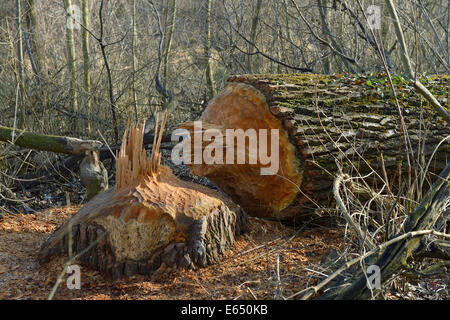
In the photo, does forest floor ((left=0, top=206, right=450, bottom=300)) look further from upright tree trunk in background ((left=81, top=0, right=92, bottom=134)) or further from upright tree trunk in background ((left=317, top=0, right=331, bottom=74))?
upright tree trunk in background ((left=317, top=0, right=331, bottom=74))

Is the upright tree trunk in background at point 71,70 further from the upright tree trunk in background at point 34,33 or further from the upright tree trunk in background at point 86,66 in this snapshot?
the upright tree trunk in background at point 34,33

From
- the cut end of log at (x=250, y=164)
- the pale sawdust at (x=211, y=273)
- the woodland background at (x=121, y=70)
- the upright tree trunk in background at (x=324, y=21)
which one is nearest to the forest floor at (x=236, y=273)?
the pale sawdust at (x=211, y=273)

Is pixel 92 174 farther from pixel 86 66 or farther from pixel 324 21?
pixel 324 21

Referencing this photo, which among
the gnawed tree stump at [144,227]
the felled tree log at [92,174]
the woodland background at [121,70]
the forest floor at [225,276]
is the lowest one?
the forest floor at [225,276]

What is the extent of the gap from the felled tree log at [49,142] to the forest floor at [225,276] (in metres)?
0.91

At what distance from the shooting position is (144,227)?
308cm

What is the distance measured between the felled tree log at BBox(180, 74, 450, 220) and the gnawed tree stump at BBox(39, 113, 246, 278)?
1.90 feet

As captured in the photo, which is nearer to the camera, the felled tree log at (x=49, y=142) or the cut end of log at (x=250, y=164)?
the cut end of log at (x=250, y=164)

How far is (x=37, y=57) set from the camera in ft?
22.3

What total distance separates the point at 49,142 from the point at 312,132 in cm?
241

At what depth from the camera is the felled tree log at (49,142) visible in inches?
169

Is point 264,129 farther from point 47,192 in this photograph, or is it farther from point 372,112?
point 47,192

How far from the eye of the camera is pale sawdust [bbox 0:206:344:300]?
2822 millimetres
